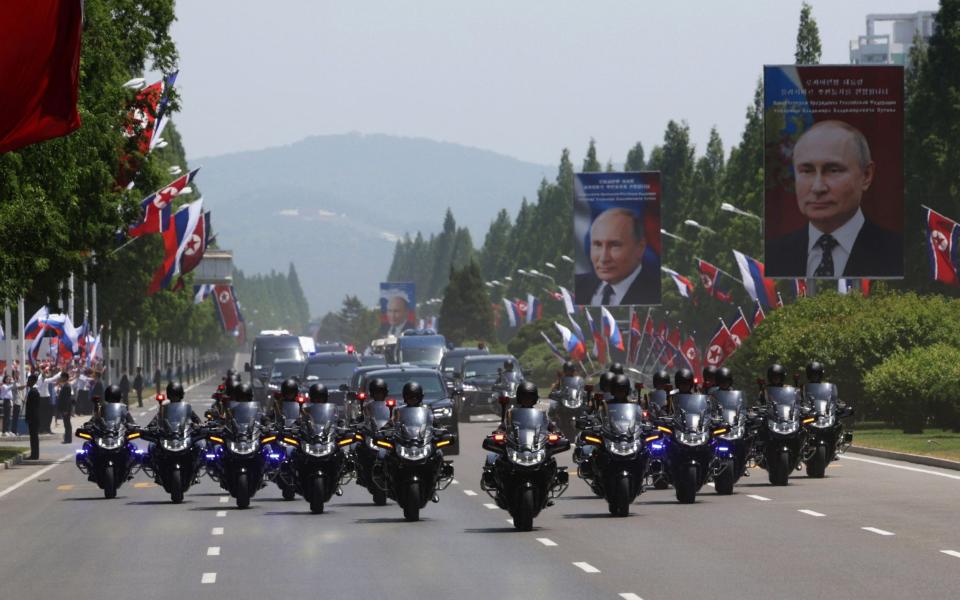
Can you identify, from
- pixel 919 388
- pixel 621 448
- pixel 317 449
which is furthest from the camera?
pixel 919 388

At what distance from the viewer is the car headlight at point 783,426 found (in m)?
29.2

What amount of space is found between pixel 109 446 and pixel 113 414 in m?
0.43

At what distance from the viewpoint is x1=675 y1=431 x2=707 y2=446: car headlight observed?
25766 mm

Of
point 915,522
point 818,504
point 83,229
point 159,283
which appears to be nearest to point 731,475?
point 818,504

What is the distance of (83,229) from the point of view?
43.0m

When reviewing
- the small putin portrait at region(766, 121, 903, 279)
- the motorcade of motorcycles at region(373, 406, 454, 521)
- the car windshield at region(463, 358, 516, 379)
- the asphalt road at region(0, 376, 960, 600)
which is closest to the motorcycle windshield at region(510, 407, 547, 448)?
the asphalt road at region(0, 376, 960, 600)

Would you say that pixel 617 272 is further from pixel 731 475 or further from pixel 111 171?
pixel 731 475

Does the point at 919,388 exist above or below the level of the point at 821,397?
below

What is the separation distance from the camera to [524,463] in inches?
875

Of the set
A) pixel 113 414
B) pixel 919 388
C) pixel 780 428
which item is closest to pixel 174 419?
pixel 113 414

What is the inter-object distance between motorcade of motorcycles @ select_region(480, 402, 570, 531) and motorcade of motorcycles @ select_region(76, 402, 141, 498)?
7.50 meters

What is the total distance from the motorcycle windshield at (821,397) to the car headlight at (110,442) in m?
9.67

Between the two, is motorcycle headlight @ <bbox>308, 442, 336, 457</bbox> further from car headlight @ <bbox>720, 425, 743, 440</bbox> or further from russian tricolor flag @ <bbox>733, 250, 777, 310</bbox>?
russian tricolor flag @ <bbox>733, 250, 777, 310</bbox>

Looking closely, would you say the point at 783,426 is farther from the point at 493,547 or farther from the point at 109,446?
the point at 493,547
